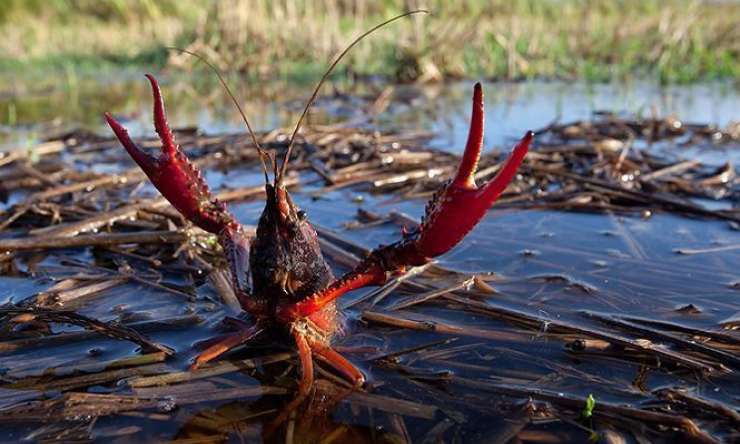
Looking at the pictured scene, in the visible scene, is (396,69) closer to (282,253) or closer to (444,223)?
(282,253)

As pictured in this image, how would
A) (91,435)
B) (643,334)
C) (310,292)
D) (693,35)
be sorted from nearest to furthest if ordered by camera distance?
(91,435), (310,292), (643,334), (693,35)

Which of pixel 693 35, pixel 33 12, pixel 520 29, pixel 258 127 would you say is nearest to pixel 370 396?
pixel 258 127

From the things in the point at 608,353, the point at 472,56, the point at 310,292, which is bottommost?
the point at 608,353

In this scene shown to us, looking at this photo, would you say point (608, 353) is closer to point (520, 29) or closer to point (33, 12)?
point (520, 29)

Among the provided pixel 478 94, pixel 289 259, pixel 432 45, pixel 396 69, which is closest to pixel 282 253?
pixel 289 259

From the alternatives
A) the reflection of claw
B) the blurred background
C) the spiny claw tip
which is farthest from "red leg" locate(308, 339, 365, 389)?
the blurred background

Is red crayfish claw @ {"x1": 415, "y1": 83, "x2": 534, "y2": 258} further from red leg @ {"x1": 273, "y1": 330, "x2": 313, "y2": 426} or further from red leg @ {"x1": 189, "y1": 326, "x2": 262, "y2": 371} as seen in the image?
red leg @ {"x1": 189, "y1": 326, "x2": 262, "y2": 371}

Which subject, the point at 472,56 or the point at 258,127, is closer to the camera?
the point at 258,127
